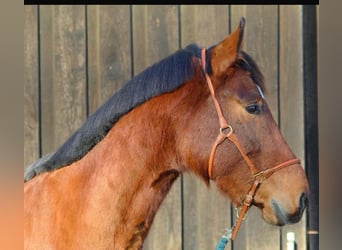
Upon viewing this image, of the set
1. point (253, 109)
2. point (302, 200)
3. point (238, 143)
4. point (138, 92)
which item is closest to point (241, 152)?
point (238, 143)

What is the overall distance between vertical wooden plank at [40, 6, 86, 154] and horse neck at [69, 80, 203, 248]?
1.38ft

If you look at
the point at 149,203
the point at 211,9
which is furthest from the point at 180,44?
the point at 149,203

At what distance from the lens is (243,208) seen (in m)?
1.56

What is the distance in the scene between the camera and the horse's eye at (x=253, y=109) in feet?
4.97

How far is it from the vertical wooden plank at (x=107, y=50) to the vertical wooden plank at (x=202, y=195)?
0.21 meters

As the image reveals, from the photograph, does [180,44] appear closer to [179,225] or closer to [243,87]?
[243,87]

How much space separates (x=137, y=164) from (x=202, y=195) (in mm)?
510

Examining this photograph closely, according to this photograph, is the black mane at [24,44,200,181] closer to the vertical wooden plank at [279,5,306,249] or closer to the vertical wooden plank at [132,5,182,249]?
the vertical wooden plank at [132,5,182,249]

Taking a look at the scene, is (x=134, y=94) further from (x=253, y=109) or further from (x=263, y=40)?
(x=263, y=40)

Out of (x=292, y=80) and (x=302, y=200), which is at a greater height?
(x=292, y=80)

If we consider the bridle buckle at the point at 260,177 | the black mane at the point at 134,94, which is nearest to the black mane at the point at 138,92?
the black mane at the point at 134,94

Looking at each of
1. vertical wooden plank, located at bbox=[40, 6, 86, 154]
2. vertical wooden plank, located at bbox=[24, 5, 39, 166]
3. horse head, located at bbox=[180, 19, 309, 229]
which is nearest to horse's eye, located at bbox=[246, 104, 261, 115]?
horse head, located at bbox=[180, 19, 309, 229]

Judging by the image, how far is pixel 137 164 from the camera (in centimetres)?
150
